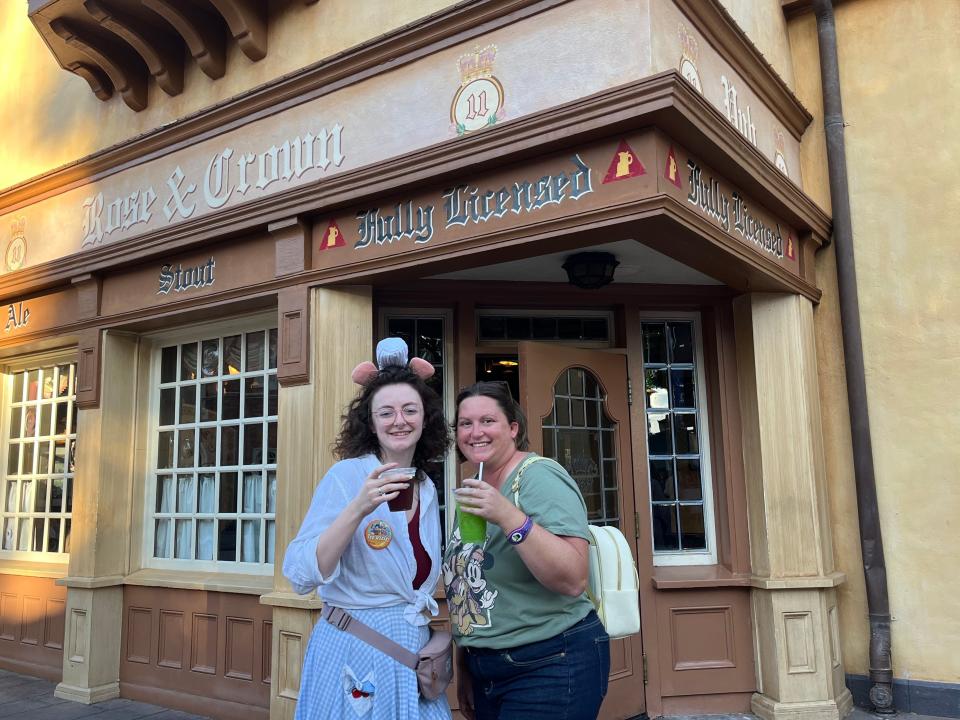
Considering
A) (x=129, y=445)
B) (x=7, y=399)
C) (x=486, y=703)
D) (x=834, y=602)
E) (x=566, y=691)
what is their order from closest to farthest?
1. (x=566, y=691)
2. (x=486, y=703)
3. (x=834, y=602)
4. (x=129, y=445)
5. (x=7, y=399)

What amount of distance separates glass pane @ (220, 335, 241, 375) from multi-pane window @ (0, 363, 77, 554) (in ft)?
6.54

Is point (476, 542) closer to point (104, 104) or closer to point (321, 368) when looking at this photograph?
point (321, 368)

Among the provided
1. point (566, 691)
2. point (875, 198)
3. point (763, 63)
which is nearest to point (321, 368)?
point (566, 691)

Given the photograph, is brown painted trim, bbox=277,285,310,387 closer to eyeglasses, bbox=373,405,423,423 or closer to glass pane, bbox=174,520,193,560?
glass pane, bbox=174,520,193,560

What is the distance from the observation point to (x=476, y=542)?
2.29 metres

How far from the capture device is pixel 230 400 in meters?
5.97

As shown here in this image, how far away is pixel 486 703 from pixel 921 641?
4.06 m

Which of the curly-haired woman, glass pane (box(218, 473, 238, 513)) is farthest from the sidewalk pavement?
the curly-haired woman

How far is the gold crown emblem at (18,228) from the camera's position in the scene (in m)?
7.17

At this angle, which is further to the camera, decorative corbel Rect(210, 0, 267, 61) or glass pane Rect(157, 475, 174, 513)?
glass pane Rect(157, 475, 174, 513)

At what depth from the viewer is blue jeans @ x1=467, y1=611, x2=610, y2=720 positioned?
2.22 meters

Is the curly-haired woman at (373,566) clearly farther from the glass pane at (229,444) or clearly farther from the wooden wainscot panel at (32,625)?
the wooden wainscot panel at (32,625)

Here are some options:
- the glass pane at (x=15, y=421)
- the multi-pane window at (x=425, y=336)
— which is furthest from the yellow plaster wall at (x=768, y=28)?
the glass pane at (x=15, y=421)

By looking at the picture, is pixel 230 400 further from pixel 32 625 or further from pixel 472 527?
pixel 472 527
